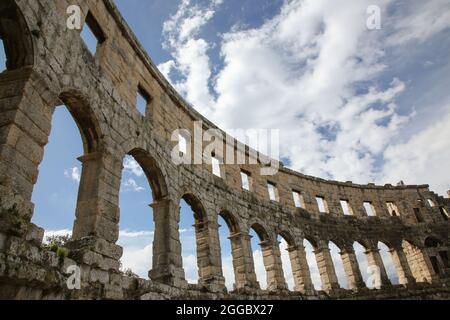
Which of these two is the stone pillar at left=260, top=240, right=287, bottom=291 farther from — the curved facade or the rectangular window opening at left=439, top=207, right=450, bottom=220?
the rectangular window opening at left=439, top=207, right=450, bottom=220

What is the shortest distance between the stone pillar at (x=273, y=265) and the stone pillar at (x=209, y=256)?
141 inches

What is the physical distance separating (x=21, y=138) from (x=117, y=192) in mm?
2511

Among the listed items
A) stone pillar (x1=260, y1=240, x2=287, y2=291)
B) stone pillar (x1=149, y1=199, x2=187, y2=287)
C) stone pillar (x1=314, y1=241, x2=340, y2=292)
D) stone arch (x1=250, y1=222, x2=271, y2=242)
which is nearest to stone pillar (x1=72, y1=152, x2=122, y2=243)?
stone pillar (x1=149, y1=199, x2=187, y2=287)

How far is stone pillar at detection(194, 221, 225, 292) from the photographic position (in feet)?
31.0

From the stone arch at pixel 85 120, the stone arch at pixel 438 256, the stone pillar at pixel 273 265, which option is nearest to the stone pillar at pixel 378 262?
the stone arch at pixel 438 256

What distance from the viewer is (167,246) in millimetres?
8023

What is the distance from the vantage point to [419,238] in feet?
65.7

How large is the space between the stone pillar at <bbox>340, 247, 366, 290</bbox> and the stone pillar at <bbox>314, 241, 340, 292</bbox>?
1.48 meters

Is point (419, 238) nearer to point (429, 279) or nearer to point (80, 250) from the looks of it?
point (429, 279)

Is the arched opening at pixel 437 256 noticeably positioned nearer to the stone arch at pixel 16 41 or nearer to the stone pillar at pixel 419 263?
the stone pillar at pixel 419 263

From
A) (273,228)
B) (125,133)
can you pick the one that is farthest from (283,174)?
(125,133)

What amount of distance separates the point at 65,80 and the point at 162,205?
4127mm

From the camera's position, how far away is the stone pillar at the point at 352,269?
53.3ft

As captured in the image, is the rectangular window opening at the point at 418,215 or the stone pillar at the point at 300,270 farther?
the rectangular window opening at the point at 418,215
